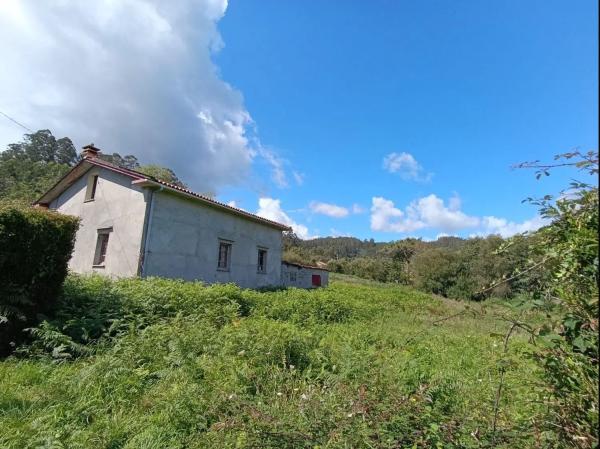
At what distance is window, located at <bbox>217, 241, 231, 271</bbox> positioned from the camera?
15.2m

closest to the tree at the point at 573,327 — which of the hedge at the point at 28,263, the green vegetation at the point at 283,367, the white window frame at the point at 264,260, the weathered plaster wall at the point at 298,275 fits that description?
the green vegetation at the point at 283,367

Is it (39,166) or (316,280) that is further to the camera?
(39,166)

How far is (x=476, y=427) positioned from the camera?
2287 mm

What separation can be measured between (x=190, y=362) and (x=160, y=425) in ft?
3.69

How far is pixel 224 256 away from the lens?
15398mm

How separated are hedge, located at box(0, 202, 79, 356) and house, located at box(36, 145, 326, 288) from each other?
5.33 metres

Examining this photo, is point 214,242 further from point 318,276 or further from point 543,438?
point 543,438

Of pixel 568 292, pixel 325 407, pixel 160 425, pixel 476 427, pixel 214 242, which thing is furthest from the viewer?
pixel 214 242

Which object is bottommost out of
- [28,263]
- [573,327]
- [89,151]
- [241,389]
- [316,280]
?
[241,389]

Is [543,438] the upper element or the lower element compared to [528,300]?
lower

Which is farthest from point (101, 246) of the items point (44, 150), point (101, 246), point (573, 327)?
point (44, 150)

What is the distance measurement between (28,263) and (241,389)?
495cm

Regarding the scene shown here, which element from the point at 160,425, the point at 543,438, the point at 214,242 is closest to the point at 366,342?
the point at 160,425

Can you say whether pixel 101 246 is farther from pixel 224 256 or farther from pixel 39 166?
pixel 39 166
